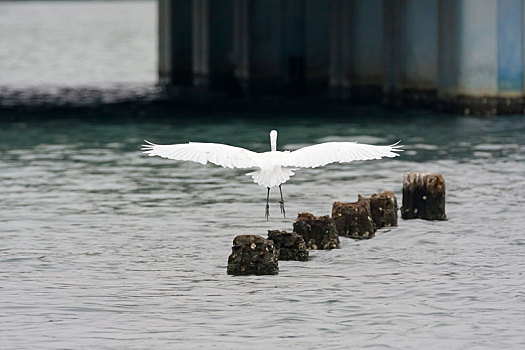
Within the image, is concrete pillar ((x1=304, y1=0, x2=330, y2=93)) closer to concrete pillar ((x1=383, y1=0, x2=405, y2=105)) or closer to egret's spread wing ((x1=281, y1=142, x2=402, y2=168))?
concrete pillar ((x1=383, y1=0, x2=405, y2=105))

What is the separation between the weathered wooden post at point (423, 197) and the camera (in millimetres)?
21359

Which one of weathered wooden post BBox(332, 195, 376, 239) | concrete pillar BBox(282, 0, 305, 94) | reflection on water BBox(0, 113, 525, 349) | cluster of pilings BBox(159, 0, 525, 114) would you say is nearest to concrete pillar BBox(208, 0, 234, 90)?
cluster of pilings BBox(159, 0, 525, 114)

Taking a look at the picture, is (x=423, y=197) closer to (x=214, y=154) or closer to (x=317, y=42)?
(x=214, y=154)

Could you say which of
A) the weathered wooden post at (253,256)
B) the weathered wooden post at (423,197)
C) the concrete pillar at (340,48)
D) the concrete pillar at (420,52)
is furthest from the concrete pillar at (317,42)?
the weathered wooden post at (253,256)

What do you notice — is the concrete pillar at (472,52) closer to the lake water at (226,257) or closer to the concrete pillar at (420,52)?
the concrete pillar at (420,52)

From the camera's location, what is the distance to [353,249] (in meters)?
19.4

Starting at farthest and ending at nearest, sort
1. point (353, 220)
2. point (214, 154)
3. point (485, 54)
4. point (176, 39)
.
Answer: point (176, 39) < point (485, 54) < point (353, 220) < point (214, 154)

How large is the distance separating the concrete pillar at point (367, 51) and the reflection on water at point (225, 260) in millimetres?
16130

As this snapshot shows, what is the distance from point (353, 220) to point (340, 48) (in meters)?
33.5

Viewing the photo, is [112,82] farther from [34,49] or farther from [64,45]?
[64,45]

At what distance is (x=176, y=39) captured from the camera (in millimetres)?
64812

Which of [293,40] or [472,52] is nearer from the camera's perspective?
[472,52]

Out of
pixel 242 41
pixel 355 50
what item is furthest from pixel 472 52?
pixel 242 41

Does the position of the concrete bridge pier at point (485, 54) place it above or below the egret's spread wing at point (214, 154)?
above
